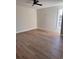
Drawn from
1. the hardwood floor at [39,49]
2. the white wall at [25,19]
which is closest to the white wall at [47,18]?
the white wall at [25,19]

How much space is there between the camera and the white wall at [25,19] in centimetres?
761

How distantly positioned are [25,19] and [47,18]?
6.57ft

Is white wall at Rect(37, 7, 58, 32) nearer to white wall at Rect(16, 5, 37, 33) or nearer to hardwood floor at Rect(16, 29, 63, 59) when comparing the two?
white wall at Rect(16, 5, 37, 33)

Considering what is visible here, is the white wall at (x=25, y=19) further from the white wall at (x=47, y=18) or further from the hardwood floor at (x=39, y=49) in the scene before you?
the hardwood floor at (x=39, y=49)

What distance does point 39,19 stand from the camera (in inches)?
388

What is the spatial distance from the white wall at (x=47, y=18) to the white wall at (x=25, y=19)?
1.90 feet

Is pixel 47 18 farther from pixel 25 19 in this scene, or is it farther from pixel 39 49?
pixel 39 49

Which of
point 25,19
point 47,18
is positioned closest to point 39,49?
point 25,19

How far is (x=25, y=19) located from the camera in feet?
27.7

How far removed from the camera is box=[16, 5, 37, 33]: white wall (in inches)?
299

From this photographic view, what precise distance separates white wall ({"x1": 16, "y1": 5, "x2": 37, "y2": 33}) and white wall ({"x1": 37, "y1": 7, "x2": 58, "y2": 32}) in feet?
1.90

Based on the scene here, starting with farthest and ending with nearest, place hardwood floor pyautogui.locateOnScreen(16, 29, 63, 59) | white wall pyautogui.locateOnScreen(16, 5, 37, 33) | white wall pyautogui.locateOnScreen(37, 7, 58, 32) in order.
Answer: white wall pyautogui.locateOnScreen(37, 7, 58, 32), white wall pyautogui.locateOnScreen(16, 5, 37, 33), hardwood floor pyautogui.locateOnScreen(16, 29, 63, 59)

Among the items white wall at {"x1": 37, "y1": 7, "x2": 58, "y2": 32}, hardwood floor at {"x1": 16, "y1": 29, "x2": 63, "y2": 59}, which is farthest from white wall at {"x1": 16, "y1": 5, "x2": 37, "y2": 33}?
hardwood floor at {"x1": 16, "y1": 29, "x2": 63, "y2": 59}
